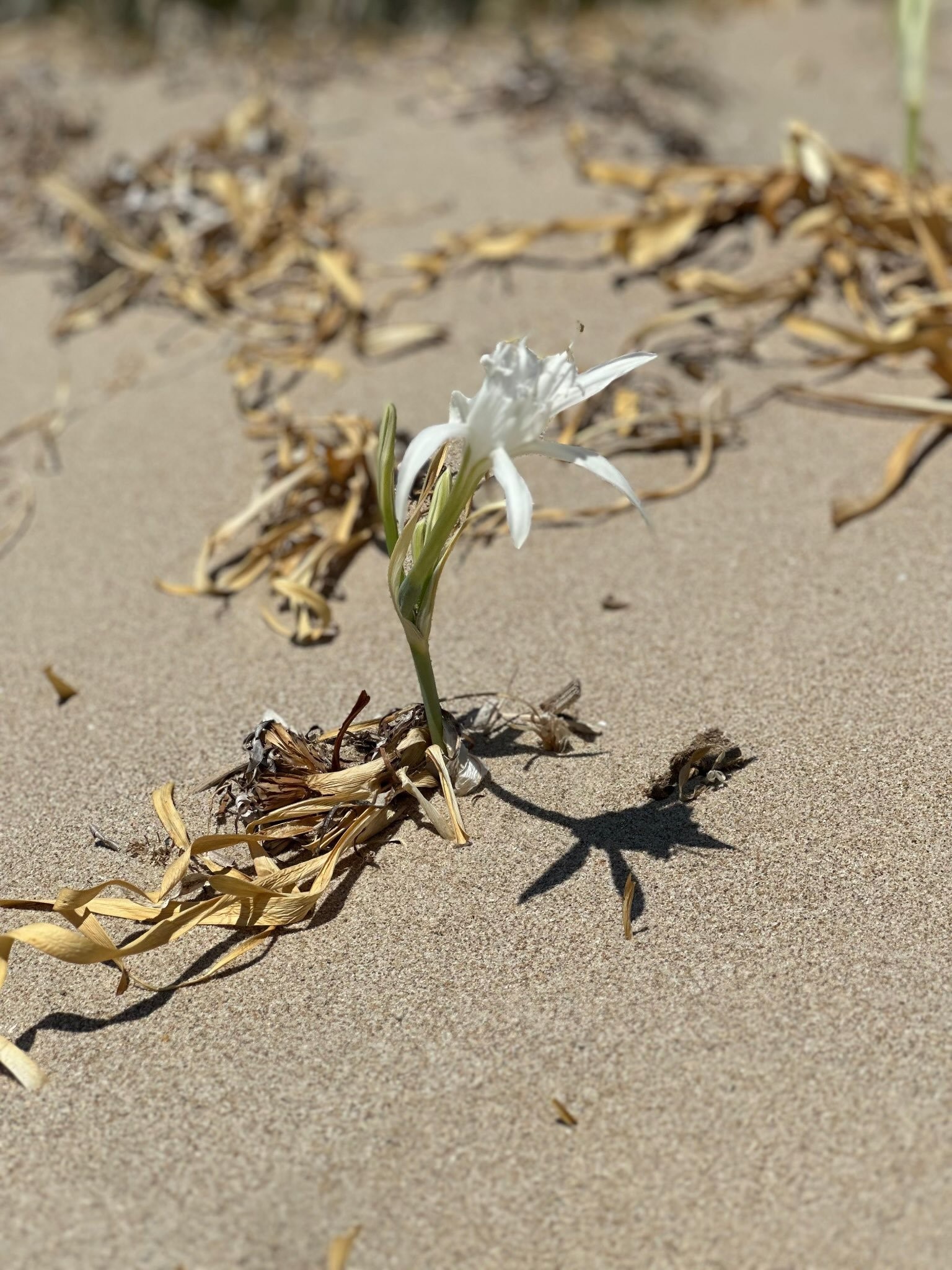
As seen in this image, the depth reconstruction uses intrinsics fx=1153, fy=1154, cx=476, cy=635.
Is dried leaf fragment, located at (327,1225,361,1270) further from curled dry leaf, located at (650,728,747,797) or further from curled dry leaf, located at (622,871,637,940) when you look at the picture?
curled dry leaf, located at (650,728,747,797)

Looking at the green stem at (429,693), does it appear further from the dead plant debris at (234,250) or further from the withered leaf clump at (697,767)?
the dead plant debris at (234,250)

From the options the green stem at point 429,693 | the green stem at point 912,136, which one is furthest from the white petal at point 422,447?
the green stem at point 912,136

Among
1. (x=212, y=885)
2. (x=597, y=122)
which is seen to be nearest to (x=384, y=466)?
(x=212, y=885)

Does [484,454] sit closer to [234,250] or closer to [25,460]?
[25,460]

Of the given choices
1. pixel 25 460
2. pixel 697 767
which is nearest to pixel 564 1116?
pixel 697 767

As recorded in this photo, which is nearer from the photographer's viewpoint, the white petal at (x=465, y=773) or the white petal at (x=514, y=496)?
the white petal at (x=514, y=496)

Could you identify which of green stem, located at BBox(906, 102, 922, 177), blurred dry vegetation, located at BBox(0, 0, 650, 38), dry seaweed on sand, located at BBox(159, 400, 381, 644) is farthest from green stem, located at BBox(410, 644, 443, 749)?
blurred dry vegetation, located at BBox(0, 0, 650, 38)
